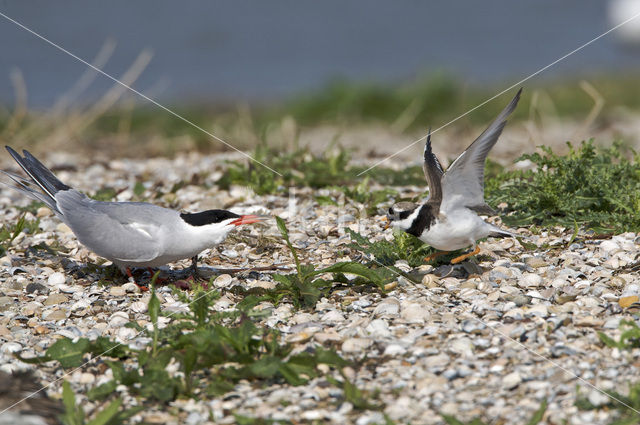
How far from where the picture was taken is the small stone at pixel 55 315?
3973 mm

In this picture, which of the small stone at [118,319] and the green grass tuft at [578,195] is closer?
the small stone at [118,319]

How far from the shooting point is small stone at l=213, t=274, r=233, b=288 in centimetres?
428

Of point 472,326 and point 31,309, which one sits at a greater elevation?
point 31,309

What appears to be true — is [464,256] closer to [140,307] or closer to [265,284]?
[265,284]

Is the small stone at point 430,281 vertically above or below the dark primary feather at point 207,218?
below

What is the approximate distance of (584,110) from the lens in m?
12.4

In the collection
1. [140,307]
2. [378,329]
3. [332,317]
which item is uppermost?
[140,307]

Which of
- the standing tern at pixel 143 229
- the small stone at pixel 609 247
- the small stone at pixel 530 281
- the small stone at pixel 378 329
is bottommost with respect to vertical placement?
the small stone at pixel 378 329

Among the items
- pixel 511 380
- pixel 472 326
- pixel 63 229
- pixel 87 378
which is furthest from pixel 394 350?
pixel 63 229

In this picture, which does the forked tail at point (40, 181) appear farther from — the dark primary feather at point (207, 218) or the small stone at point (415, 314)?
the small stone at point (415, 314)

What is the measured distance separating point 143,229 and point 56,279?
78 cm

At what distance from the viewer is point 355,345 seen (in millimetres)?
3355

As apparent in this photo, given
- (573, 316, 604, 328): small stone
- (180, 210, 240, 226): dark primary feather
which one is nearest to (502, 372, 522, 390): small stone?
(573, 316, 604, 328): small stone

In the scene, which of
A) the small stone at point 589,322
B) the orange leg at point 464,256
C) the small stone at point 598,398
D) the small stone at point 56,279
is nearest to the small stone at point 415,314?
the orange leg at point 464,256
